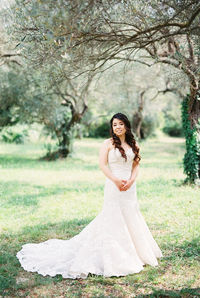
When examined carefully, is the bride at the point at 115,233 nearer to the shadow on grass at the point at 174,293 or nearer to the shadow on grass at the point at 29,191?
the shadow on grass at the point at 174,293

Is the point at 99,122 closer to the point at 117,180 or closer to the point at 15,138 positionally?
the point at 15,138

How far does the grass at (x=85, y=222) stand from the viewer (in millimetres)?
4664

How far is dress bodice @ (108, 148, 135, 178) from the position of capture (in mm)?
5301

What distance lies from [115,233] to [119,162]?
1103 millimetres

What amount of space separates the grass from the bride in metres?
0.17

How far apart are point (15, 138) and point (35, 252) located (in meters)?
30.3

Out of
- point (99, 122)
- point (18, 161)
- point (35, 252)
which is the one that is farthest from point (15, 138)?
point (35, 252)

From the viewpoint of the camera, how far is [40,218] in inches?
320

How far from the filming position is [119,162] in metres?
5.35

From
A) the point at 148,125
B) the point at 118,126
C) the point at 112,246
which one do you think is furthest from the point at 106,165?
the point at 148,125

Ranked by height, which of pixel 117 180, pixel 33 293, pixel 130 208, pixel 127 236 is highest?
pixel 117 180

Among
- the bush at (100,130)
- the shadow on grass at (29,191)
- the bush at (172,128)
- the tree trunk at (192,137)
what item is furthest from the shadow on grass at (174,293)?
the bush at (172,128)

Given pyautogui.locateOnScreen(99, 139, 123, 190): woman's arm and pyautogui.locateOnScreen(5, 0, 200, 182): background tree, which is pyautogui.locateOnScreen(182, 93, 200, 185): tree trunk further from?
pyautogui.locateOnScreen(99, 139, 123, 190): woman's arm

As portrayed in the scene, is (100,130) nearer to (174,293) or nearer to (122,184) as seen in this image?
(122,184)
